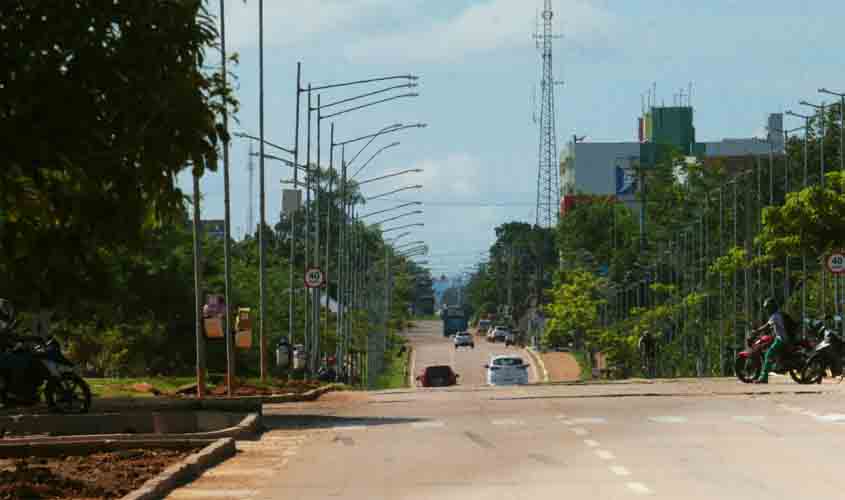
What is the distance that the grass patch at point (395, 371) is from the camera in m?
117

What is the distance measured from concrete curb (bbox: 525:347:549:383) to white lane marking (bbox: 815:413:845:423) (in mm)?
85916

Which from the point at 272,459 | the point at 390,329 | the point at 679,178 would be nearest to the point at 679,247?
the point at 679,178

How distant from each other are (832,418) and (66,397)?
38.5 ft

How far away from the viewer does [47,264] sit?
16.7 meters

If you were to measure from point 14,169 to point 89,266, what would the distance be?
1949mm

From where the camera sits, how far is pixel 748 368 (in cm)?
4516

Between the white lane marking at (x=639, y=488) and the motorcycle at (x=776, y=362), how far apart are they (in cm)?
2534

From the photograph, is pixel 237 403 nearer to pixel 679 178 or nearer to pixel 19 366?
pixel 19 366

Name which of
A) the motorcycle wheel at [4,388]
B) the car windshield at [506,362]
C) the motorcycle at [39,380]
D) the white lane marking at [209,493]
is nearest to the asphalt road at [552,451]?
the white lane marking at [209,493]

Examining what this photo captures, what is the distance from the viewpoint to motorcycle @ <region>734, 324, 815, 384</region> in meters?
42.7

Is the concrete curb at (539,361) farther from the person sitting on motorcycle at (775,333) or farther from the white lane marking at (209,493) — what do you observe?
the white lane marking at (209,493)

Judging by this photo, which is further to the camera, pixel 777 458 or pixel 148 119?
pixel 777 458

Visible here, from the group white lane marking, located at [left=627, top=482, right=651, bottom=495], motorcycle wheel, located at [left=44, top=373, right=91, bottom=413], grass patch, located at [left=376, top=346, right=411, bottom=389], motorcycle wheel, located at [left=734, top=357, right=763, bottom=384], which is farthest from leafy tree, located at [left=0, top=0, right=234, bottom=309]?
grass patch, located at [left=376, top=346, right=411, bottom=389]

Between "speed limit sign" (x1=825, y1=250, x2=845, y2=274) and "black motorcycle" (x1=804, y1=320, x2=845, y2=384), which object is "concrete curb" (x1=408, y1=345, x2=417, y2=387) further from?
"black motorcycle" (x1=804, y1=320, x2=845, y2=384)
